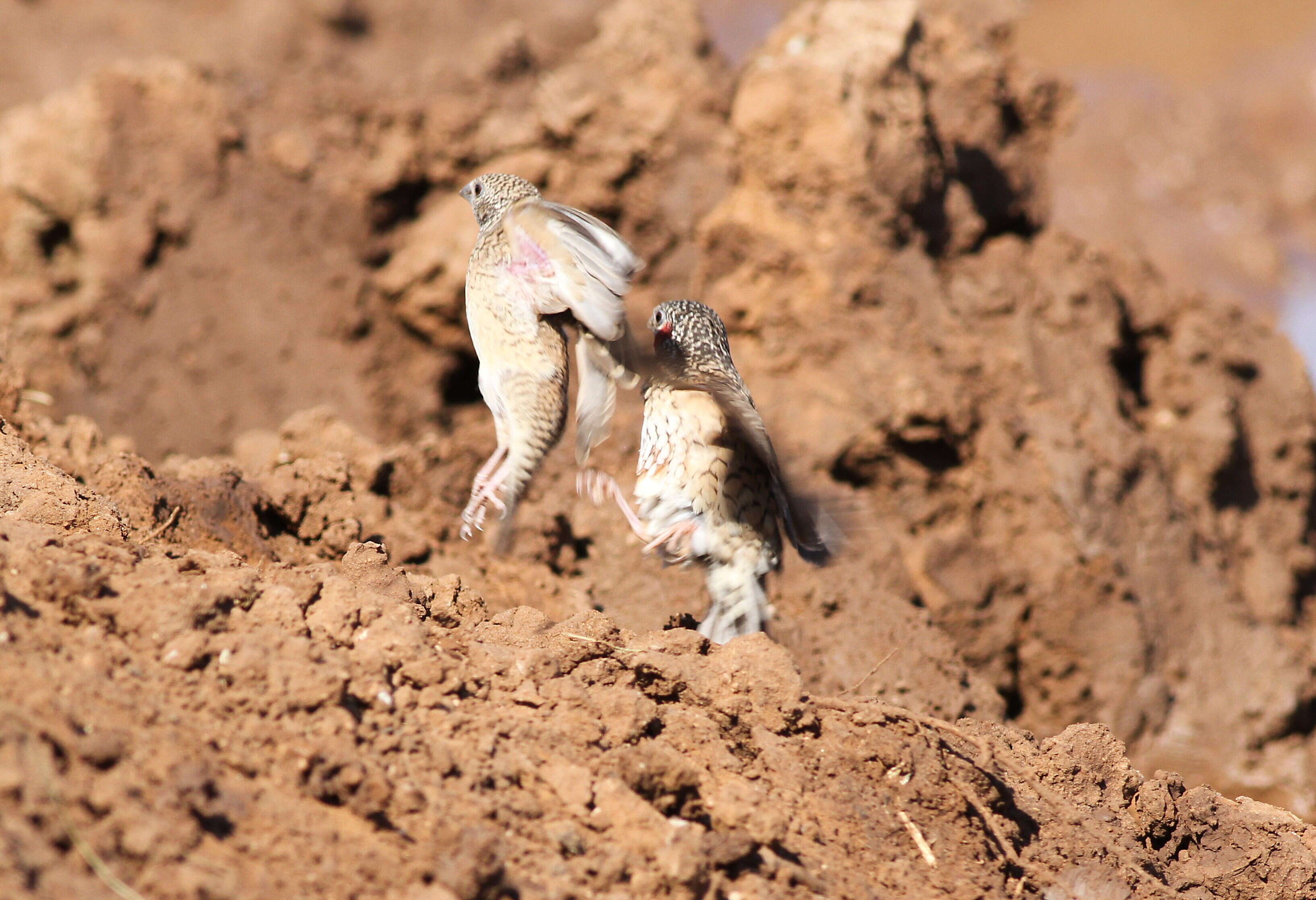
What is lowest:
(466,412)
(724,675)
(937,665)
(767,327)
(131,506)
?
(131,506)

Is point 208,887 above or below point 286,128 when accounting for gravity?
below

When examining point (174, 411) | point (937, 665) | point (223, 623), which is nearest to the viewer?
point (223, 623)

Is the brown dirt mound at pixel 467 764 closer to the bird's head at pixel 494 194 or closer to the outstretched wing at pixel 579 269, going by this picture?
the outstretched wing at pixel 579 269

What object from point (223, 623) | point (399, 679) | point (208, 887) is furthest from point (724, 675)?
point (208, 887)

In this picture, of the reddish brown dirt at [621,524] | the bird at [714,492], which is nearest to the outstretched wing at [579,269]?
the bird at [714,492]

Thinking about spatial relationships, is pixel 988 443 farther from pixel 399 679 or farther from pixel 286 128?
pixel 286 128
